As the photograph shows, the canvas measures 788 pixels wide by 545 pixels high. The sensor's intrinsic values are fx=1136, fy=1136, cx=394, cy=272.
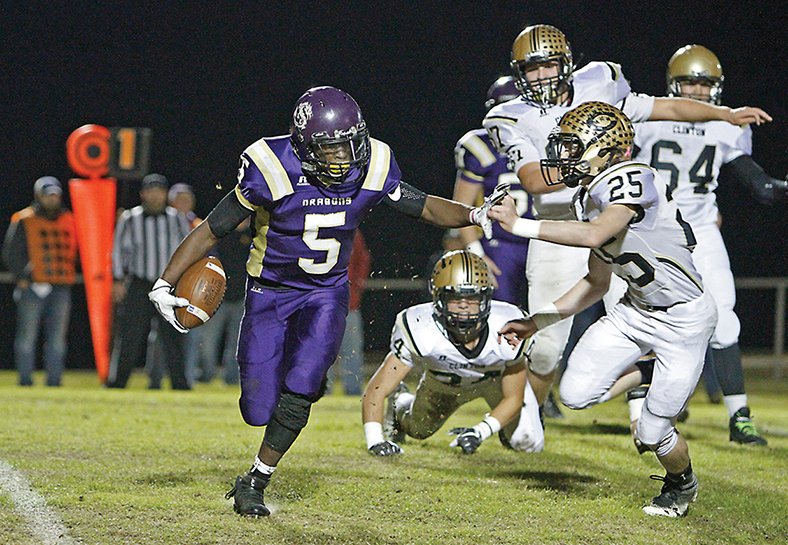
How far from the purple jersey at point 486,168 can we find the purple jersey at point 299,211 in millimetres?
2194

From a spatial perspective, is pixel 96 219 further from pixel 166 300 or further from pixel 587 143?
pixel 587 143

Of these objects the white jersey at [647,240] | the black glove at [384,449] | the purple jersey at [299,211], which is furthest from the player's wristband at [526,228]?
the black glove at [384,449]

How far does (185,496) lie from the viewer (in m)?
4.12

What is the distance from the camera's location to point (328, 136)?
398 cm

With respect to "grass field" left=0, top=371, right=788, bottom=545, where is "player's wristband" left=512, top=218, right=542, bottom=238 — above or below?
above

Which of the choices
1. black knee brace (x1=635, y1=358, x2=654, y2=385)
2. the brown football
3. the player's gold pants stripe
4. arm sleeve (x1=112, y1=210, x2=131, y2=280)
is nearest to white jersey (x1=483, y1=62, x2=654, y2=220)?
black knee brace (x1=635, y1=358, x2=654, y2=385)

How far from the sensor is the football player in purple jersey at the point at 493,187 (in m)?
6.47

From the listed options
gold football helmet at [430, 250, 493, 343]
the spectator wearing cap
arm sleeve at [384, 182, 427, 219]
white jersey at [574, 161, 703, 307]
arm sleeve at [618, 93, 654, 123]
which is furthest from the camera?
the spectator wearing cap

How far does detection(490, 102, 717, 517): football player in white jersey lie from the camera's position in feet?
13.4

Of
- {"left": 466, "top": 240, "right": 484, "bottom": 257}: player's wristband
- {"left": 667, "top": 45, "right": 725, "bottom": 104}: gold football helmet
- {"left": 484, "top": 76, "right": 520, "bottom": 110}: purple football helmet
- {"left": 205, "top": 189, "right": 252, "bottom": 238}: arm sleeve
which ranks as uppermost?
{"left": 667, "top": 45, "right": 725, "bottom": 104}: gold football helmet

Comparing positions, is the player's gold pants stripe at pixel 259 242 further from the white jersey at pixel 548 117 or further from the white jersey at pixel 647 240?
the white jersey at pixel 548 117

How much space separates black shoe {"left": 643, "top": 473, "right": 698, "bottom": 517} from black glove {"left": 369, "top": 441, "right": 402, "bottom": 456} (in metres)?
1.38

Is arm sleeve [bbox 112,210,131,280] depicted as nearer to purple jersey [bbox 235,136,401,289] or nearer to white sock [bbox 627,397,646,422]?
purple jersey [bbox 235,136,401,289]

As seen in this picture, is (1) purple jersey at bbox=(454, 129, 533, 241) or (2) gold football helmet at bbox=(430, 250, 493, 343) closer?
(2) gold football helmet at bbox=(430, 250, 493, 343)
